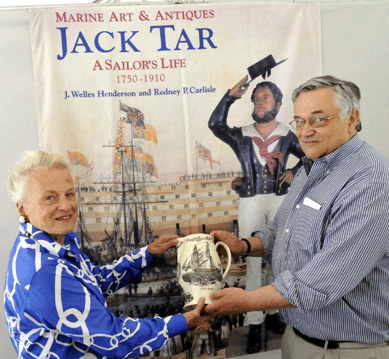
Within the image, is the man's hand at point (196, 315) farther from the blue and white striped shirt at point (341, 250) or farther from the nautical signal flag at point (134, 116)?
the nautical signal flag at point (134, 116)

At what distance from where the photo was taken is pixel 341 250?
3.87 ft

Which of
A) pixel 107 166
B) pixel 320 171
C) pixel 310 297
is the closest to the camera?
pixel 310 297

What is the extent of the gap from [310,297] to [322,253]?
0.47ft

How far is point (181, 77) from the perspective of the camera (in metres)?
1.87

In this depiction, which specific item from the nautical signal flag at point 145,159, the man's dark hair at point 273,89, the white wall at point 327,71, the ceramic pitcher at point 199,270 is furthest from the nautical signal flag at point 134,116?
the ceramic pitcher at point 199,270

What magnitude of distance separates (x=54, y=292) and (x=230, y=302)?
59cm

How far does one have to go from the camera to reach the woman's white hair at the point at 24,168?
1198 millimetres

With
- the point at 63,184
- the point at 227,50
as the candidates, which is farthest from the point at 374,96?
the point at 63,184

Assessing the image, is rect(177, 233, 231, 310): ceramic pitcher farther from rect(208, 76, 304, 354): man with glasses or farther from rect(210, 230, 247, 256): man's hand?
rect(208, 76, 304, 354): man with glasses

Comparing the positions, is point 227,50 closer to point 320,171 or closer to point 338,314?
point 320,171

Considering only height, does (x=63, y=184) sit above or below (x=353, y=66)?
below

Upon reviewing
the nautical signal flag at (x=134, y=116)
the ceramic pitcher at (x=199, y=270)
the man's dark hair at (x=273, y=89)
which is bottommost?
the ceramic pitcher at (x=199, y=270)

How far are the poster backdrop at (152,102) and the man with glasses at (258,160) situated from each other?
0.04m

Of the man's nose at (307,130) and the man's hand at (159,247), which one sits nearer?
the man's nose at (307,130)
